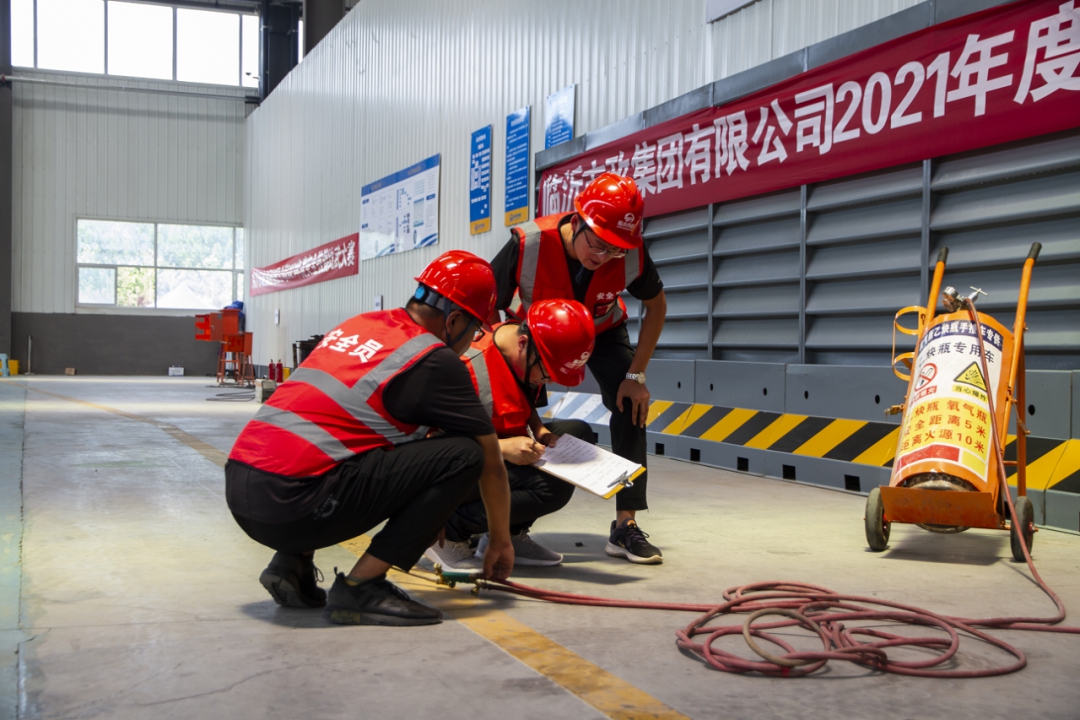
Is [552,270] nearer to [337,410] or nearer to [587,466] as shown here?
[587,466]

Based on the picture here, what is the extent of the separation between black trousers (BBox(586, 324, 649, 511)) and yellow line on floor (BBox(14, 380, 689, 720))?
0.96 meters

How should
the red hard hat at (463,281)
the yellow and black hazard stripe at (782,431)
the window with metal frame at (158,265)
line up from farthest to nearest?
the window with metal frame at (158,265) → the yellow and black hazard stripe at (782,431) → the red hard hat at (463,281)

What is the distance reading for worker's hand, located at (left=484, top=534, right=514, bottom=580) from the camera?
2.79 m

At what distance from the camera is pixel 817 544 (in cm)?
408

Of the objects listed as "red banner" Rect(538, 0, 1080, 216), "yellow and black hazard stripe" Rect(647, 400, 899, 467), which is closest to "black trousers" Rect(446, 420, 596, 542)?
"yellow and black hazard stripe" Rect(647, 400, 899, 467)

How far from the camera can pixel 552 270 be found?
3.74 metres

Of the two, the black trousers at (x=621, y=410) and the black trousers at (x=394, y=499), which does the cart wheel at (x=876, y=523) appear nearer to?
the black trousers at (x=621, y=410)

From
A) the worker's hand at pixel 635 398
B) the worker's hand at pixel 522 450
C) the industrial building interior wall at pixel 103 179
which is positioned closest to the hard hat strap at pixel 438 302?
the worker's hand at pixel 522 450

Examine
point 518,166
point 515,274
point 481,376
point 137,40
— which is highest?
point 137,40

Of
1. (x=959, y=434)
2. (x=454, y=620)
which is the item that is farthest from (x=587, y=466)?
(x=959, y=434)

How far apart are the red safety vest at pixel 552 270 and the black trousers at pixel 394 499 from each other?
1197 mm

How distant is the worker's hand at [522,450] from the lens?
3213 mm

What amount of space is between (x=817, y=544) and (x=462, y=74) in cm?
910

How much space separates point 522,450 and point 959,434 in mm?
1874
